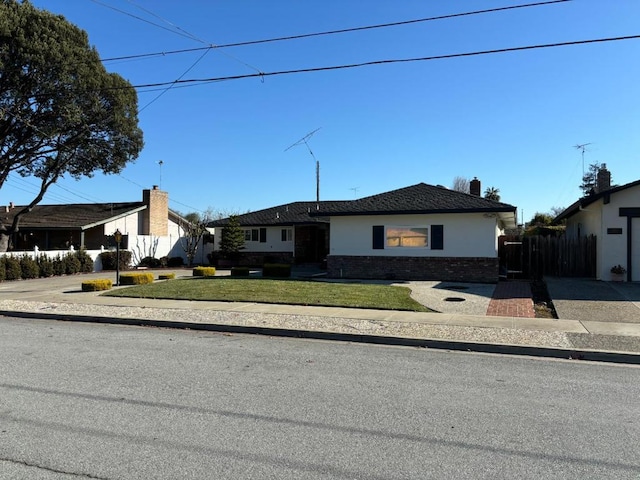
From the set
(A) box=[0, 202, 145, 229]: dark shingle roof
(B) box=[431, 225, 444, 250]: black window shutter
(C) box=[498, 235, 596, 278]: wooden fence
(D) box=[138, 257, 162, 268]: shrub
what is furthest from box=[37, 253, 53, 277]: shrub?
(C) box=[498, 235, 596, 278]: wooden fence

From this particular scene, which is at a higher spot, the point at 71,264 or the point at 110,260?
the point at 110,260

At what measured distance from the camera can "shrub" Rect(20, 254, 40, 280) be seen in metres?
23.7

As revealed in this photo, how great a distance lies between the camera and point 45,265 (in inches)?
990

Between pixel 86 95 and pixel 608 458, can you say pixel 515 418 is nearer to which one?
pixel 608 458

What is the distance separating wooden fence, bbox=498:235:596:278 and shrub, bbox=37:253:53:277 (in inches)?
879

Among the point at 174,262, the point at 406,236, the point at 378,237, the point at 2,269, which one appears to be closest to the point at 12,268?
the point at 2,269

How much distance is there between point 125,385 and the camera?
5.95m

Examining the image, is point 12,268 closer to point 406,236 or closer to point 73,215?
point 73,215

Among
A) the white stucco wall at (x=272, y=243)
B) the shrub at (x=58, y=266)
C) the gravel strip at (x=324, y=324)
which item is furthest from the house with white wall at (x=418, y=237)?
the shrub at (x=58, y=266)

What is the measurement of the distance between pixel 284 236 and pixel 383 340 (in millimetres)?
23809

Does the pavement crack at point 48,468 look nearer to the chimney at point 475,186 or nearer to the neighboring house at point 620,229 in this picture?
the neighboring house at point 620,229

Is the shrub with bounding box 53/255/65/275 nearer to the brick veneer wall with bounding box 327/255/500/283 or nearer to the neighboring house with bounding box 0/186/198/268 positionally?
the neighboring house with bounding box 0/186/198/268

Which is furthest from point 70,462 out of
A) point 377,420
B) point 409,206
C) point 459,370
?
point 409,206

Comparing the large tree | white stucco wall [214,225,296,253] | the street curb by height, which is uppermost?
the large tree
